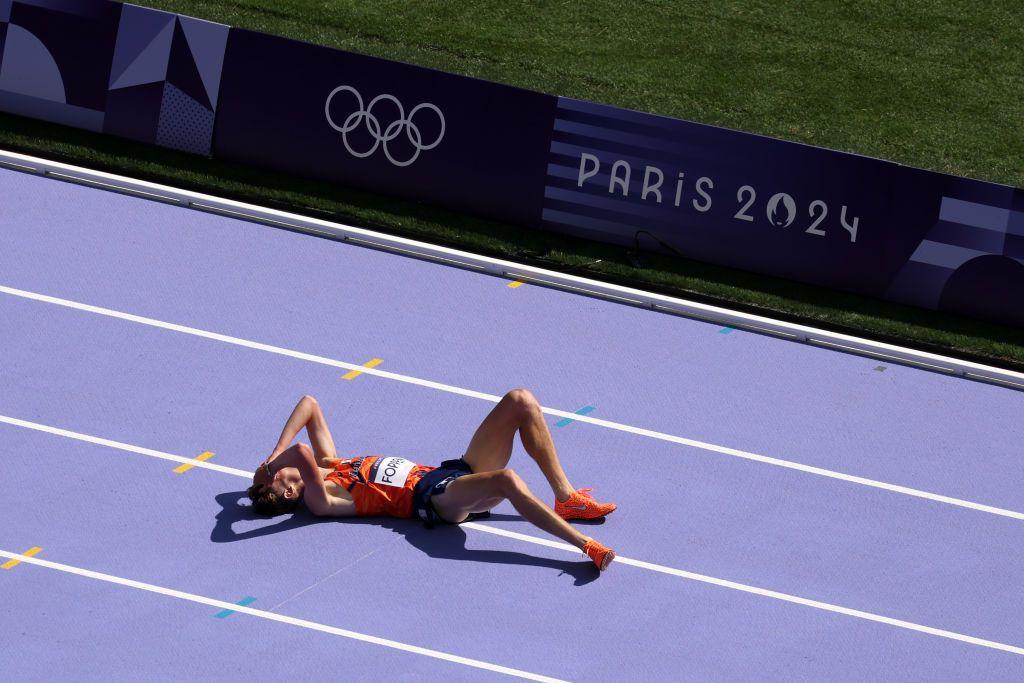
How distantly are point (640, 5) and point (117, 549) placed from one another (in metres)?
10.8

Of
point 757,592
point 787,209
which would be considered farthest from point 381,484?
point 787,209

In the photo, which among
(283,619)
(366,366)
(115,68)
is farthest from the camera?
(115,68)

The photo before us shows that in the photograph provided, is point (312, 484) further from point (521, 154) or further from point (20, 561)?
point (521, 154)

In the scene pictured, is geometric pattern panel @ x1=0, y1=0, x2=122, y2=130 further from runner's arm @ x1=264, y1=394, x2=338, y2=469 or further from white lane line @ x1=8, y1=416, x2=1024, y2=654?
runner's arm @ x1=264, y1=394, x2=338, y2=469

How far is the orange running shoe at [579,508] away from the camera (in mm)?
9602

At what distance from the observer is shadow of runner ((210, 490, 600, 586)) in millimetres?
9352

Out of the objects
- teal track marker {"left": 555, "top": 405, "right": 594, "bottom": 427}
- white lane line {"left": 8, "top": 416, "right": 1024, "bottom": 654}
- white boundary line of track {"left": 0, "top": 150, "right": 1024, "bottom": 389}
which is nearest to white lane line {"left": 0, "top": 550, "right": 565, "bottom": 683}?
white lane line {"left": 8, "top": 416, "right": 1024, "bottom": 654}

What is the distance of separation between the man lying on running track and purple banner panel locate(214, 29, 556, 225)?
4.77 meters

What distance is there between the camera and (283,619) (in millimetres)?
8703

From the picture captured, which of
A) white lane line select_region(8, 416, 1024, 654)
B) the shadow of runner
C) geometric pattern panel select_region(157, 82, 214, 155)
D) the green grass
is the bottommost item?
the shadow of runner

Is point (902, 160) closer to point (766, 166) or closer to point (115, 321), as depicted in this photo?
point (766, 166)

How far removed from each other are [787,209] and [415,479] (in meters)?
5.20

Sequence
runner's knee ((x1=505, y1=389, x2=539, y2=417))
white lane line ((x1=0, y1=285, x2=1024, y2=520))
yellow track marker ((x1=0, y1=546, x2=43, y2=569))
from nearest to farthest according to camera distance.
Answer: yellow track marker ((x1=0, y1=546, x2=43, y2=569)), runner's knee ((x1=505, y1=389, x2=539, y2=417)), white lane line ((x1=0, y1=285, x2=1024, y2=520))

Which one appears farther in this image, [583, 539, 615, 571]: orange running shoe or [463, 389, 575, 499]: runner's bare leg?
[463, 389, 575, 499]: runner's bare leg
